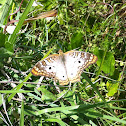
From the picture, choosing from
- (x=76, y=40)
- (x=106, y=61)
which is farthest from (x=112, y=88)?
(x=76, y=40)

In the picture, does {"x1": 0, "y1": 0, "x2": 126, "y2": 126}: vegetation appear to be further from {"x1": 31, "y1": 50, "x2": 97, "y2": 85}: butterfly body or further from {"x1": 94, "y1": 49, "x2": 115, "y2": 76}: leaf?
{"x1": 31, "y1": 50, "x2": 97, "y2": 85}: butterfly body

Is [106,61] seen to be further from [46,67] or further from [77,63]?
[46,67]

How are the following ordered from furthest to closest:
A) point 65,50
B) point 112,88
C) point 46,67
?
point 65,50
point 112,88
point 46,67

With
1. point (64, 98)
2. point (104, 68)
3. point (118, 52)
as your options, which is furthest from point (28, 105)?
point (118, 52)

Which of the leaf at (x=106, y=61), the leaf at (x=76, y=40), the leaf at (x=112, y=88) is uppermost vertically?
the leaf at (x=76, y=40)

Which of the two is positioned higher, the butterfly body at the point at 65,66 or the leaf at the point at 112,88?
the butterfly body at the point at 65,66

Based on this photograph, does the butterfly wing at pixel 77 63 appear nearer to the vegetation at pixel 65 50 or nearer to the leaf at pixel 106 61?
the vegetation at pixel 65 50

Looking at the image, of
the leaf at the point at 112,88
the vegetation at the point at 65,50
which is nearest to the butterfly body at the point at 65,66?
the vegetation at the point at 65,50

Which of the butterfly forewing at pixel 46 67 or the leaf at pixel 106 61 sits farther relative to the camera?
the leaf at pixel 106 61
